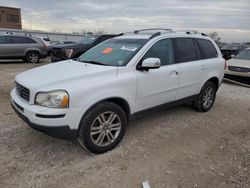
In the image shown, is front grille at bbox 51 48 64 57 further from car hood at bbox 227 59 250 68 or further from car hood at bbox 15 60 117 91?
car hood at bbox 227 59 250 68

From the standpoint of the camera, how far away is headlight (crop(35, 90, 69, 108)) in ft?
8.79

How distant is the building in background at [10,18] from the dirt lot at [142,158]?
5538 cm

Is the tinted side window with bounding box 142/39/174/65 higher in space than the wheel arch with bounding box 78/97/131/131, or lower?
higher

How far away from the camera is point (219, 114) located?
16.4 feet

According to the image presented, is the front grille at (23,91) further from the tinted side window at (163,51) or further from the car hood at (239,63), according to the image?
the car hood at (239,63)

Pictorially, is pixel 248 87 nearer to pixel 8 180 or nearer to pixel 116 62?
pixel 116 62

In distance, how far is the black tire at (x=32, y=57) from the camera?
41.2ft

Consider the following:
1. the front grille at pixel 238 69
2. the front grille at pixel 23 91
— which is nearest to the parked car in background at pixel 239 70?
the front grille at pixel 238 69

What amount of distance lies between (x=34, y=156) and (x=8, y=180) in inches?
20.7

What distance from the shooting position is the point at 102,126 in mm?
3119

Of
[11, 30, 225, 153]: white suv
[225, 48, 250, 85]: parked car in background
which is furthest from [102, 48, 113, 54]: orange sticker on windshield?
[225, 48, 250, 85]: parked car in background

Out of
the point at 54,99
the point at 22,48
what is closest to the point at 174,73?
the point at 54,99

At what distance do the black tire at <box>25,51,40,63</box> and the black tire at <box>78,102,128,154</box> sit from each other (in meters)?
11.0

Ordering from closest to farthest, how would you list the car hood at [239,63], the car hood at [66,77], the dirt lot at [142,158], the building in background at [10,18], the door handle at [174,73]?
the dirt lot at [142,158] → the car hood at [66,77] → the door handle at [174,73] → the car hood at [239,63] → the building in background at [10,18]
